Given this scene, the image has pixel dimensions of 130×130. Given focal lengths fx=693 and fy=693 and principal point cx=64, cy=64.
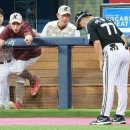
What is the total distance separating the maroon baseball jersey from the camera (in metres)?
11.9

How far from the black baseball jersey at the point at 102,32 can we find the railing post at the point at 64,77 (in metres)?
1.75

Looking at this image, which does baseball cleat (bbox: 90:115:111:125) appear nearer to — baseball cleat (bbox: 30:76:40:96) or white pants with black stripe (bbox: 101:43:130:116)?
white pants with black stripe (bbox: 101:43:130:116)

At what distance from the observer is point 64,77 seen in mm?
12062

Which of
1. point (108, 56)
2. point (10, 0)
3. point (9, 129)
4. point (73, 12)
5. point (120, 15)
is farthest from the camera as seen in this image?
point (10, 0)

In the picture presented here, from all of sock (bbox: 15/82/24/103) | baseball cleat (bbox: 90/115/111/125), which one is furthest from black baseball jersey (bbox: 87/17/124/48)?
sock (bbox: 15/82/24/103)

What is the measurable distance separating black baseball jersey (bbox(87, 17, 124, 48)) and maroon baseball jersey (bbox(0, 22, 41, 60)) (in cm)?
188

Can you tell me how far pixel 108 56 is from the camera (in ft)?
33.8

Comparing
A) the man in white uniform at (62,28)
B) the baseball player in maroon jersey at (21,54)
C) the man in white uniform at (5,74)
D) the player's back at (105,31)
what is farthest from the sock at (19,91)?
the player's back at (105,31)

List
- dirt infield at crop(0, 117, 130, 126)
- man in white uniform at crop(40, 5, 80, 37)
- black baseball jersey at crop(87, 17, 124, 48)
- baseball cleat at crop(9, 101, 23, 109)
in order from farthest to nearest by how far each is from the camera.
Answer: man in white uniform at crop(40, 5, 80, 37), baseball cleat at crop(9, 101, 23, 109), dirt infield at crop(0, 117, 130, 126), black baseball jersey at crop(87, 17, 124, 48)

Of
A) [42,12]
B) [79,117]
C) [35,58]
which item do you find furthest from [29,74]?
[42,12]

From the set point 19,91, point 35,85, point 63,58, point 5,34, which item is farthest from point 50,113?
point 5,34

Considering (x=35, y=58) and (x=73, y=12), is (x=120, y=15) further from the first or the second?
(x=73, y=12)

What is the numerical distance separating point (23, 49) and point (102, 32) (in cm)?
218

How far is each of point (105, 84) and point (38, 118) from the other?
189 cm
